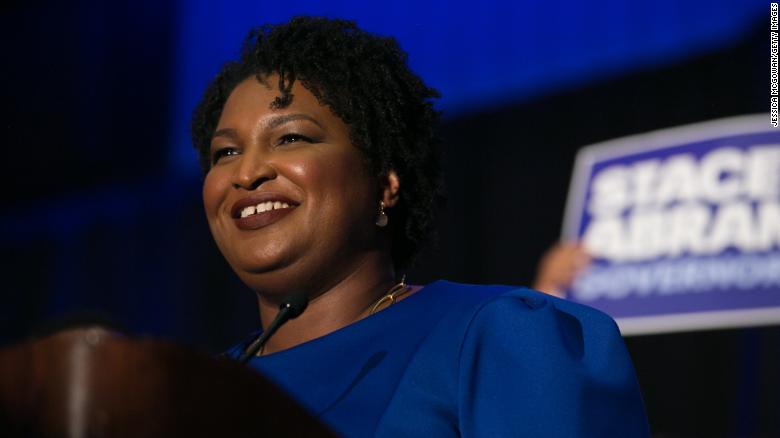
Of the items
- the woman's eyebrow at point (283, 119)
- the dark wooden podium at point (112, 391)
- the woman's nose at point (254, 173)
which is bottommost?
the woman's nose at point (254, 173)

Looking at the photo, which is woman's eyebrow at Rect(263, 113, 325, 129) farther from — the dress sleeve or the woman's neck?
the dress sleeve

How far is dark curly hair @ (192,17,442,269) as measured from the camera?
5.46 ft

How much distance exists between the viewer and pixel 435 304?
151 centimetres

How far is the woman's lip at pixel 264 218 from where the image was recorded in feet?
5.15

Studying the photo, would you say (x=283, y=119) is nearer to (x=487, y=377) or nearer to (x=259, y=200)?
(x=259, y=200)

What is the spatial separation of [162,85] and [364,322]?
305 centimetres

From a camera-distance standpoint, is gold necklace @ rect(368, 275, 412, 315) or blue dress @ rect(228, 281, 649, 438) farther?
gold necklace @ rect(368, 275, 412, 315)

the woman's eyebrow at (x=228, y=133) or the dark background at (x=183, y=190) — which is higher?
the woman's eyebrow at (x=228, y=133)

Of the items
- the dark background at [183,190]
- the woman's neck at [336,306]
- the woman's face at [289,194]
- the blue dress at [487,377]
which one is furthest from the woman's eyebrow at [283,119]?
the dark background at [183,190]

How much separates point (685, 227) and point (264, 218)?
63.9 inches

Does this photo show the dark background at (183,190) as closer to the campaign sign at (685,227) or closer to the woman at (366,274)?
the campaign sign at (685,227)

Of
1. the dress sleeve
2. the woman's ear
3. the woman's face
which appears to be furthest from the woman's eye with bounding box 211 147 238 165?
the dress sleeve

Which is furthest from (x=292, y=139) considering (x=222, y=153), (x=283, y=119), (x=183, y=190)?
(x=183, y=190)

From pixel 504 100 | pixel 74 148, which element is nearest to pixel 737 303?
pixel 504 100
